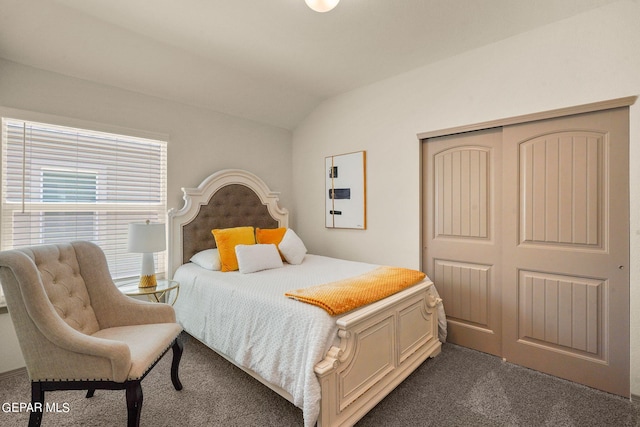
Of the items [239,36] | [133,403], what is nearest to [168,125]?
[239,36]

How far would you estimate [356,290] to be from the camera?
2.00m

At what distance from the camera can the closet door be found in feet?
6.75

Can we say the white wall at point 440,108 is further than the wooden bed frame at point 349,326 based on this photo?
Yes

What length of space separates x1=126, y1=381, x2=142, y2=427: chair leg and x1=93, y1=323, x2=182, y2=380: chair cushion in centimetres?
4

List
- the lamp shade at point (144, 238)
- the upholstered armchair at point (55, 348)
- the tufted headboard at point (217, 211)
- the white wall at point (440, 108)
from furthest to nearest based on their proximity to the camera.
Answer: the tufted headboard at point (217, 211) → the lamp shade at point (144, 238) → the white wall at point (440, 108) → the upholstered armchair at point (55, 348)

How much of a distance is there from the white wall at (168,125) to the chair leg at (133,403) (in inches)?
61.0

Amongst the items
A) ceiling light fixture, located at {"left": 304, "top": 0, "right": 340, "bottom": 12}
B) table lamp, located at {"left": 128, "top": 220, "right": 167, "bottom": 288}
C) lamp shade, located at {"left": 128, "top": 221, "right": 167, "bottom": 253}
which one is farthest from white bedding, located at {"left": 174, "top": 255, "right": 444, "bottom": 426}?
ceiling light fixture, located at {"left": 304, "top": 0, "right": 340, "bottom": 12}

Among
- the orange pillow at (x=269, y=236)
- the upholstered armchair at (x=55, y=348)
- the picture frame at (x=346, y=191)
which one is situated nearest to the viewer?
the upholstered armchair at (x=55, y=348)

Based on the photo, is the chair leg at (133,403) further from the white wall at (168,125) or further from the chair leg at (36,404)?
the white wall at (168,125)

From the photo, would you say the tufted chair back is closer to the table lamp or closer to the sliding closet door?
the table lamp

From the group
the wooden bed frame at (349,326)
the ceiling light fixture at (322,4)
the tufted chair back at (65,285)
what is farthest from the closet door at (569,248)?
the tufted chair back at (65,285)

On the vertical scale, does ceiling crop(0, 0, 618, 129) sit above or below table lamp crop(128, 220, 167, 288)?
above

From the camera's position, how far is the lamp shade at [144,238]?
2430mm

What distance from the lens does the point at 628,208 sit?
6.59 feet
